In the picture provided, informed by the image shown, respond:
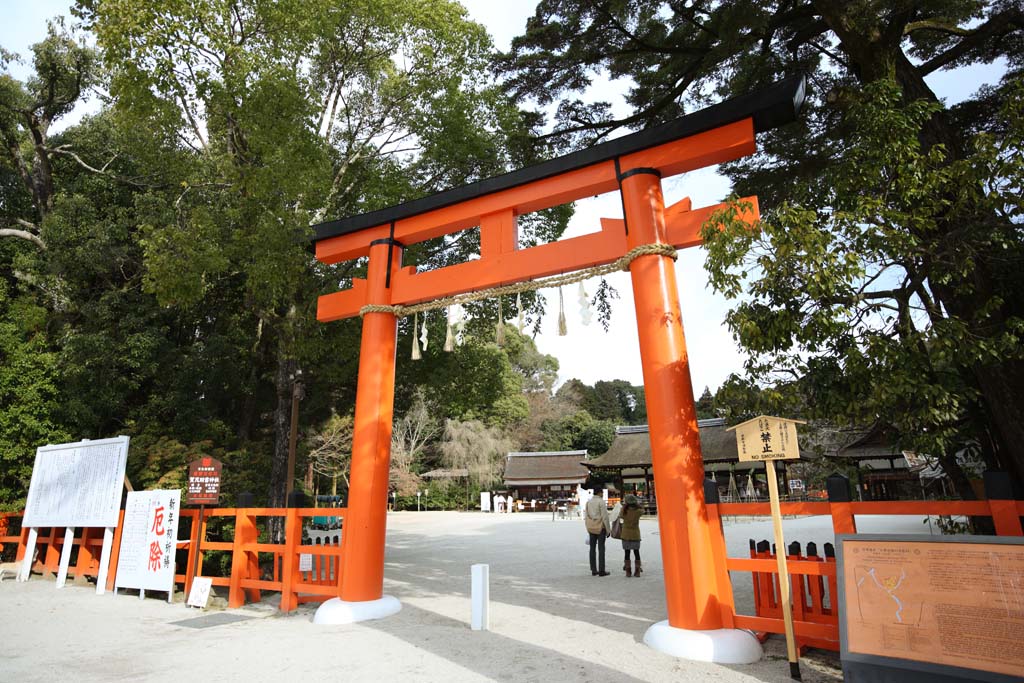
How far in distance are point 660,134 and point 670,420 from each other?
250cm

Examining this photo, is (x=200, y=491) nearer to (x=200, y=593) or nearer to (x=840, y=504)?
(x=200, y=593)

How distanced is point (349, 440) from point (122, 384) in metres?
11.2

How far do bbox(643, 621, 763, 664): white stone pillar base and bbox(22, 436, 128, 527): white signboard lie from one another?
7.62 m

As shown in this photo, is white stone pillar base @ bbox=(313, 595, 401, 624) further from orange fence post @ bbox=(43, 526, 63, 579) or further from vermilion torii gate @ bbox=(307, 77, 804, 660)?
orange fence post @ bbox=(43, 526, 63, 579)

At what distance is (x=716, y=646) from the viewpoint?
3.90 meters

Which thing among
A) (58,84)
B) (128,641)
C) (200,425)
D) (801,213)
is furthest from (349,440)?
(801,213)

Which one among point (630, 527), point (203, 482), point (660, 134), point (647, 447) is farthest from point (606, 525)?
point (647, 447)

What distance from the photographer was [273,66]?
8.92 m

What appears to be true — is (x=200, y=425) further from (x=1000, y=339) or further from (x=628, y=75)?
(x=1000, y=339)

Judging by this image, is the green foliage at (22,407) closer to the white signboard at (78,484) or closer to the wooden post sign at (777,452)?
the white signboard at (78,484)

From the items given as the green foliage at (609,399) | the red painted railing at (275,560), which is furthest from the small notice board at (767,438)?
the green foliage at (609,399)

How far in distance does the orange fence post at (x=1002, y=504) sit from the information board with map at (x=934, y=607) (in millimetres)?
653

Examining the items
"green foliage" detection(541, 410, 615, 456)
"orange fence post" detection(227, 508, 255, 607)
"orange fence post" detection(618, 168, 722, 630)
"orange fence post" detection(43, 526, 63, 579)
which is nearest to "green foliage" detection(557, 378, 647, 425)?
"green foliage" detection(541, 410, 615, 456)

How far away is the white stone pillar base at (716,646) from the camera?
3.88 metres
